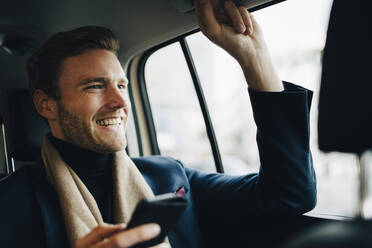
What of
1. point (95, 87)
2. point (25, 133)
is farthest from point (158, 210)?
point (25, 133)

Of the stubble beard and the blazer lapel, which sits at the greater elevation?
the stubble beard

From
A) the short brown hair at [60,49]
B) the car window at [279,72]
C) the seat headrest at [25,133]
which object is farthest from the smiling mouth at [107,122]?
the car window at [279,72]

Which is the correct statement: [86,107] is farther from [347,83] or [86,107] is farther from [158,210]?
[347,83]

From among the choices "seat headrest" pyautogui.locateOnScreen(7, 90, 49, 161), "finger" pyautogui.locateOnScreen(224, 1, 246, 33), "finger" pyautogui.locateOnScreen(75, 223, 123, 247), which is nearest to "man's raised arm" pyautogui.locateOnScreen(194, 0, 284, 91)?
"finger" pyautogui.locateOnScreen(224, 1, 246, 33)

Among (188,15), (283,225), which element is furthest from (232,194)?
(188,15)

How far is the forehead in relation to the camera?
1551 mm

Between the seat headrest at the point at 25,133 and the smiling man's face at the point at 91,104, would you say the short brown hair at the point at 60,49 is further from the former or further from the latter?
the seat headrest at the point at 25,133

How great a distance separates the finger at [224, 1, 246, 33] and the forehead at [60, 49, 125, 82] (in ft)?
2.02

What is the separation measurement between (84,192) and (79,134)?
28 cm

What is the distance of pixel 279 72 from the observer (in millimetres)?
1644

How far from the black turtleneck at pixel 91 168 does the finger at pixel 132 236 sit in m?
0.60

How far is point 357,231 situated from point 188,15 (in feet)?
5.35

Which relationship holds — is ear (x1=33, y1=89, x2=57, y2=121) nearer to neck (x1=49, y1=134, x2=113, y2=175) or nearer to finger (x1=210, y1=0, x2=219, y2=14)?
neck (x1=49, y1=134, x2=113, y2=175)

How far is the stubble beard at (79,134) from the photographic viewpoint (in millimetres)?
1494
